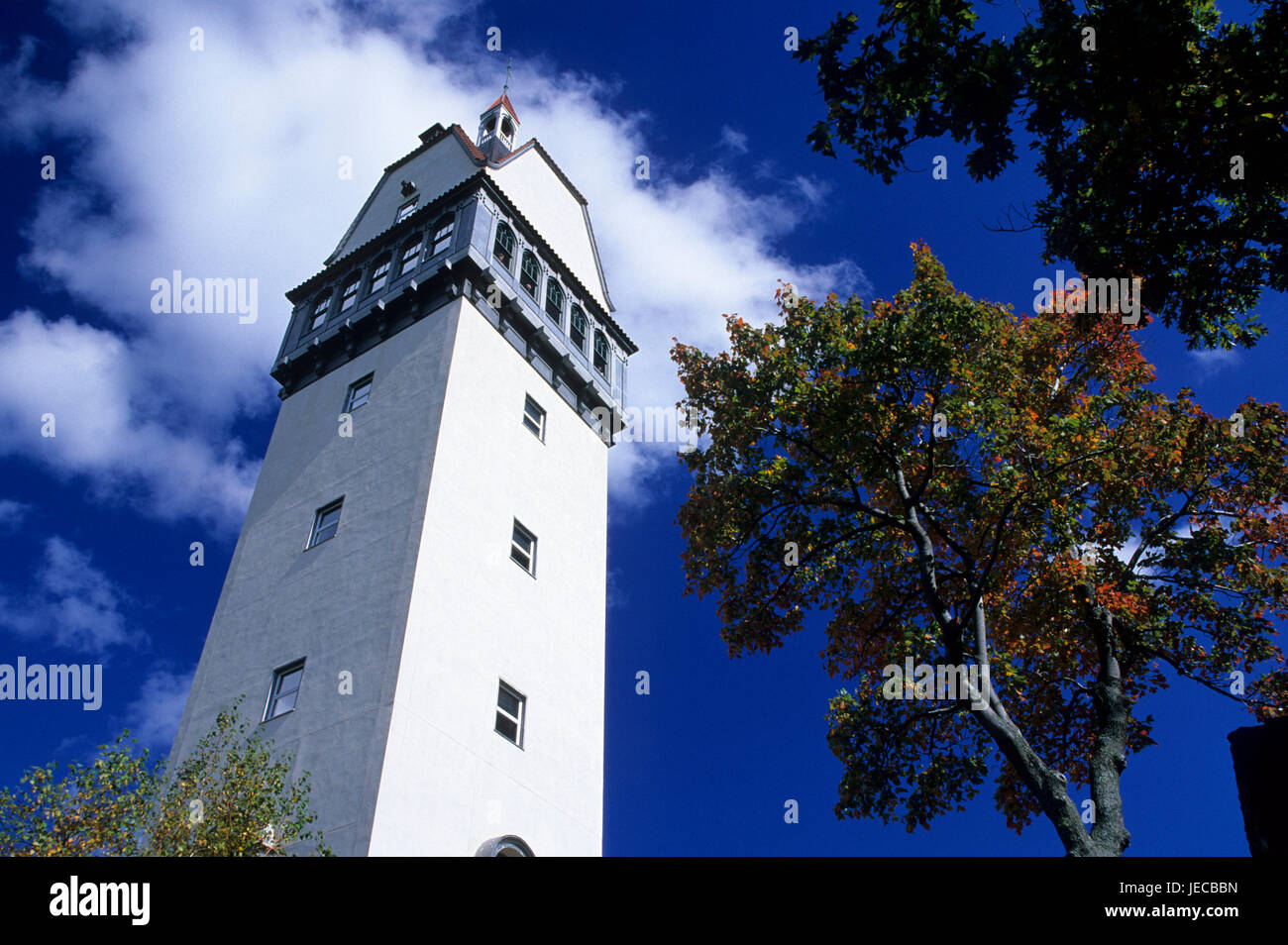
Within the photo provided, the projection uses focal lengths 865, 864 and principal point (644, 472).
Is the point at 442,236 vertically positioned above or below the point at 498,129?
below

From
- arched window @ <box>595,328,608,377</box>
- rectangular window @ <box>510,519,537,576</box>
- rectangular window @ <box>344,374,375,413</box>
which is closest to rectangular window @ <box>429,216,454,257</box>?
rectangular window @ <box>344,374,375,413</box>

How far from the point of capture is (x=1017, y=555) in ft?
54.3

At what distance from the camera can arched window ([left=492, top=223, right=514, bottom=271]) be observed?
32.2 m

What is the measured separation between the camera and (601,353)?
36.6m

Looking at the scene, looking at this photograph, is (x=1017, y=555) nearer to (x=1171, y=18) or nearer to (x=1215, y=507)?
(x=1215, y=507)

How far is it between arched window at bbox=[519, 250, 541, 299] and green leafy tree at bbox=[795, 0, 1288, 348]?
22.2m

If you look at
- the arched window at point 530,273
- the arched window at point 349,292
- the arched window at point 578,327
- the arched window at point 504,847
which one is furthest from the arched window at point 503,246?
the arched window at point 504,847

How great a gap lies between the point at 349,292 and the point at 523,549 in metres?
14.7

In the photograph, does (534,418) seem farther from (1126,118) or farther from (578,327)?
(1126,118)

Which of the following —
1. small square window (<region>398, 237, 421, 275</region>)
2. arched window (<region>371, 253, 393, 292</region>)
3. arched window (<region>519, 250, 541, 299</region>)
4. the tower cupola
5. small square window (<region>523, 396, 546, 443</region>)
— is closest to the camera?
small square window (<region>523, 396, 546, 443</region>)

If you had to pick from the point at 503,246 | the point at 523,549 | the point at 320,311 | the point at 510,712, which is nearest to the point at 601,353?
the point at 503,246

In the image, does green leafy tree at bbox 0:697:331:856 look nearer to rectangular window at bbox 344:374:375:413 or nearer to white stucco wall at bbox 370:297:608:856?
white stucco wall at bbox 370:297:608:856
